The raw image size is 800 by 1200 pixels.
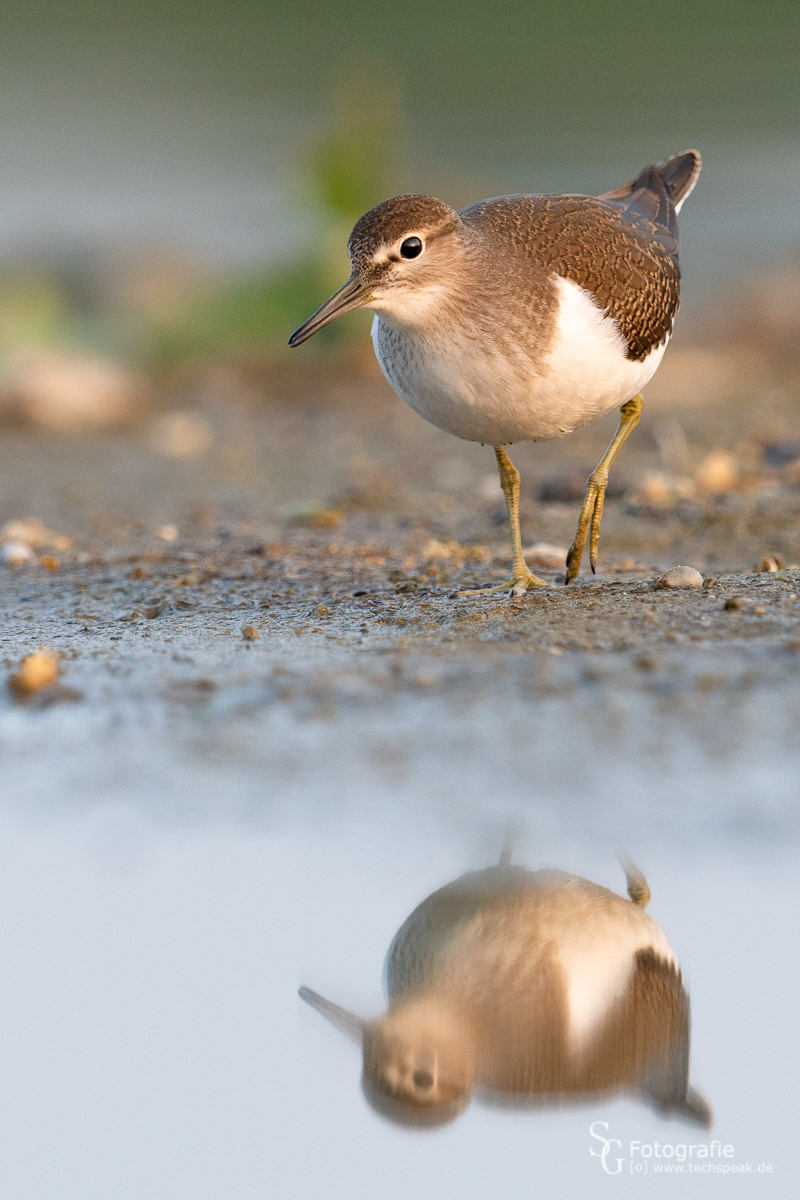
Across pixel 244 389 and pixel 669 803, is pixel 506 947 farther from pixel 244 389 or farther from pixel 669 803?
pixel 244 389

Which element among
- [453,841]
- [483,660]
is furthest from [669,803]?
[483,660]

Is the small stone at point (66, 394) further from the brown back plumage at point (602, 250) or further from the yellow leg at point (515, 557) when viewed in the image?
the brown back plumage at point (602, 250)

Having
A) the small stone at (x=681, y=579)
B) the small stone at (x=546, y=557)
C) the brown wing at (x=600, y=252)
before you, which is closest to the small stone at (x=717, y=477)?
the small stone at (x=546, y=557)

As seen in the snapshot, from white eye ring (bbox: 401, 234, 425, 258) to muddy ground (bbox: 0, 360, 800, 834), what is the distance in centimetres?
125

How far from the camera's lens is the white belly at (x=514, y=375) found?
466 centimetres

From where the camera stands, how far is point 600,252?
16.8ft

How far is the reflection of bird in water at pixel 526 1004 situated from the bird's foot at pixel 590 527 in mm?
2605

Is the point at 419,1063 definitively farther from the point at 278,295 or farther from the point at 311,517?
the point at 278,295

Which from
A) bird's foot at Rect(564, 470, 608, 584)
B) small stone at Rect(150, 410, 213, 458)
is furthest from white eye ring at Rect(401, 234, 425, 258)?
small stone at Rect(150, 410, 213, 458)

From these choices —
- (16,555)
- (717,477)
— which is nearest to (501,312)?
(16,555)

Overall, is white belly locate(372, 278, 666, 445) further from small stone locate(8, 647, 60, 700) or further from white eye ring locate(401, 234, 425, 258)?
small stone locate(8, 647, 60, 700)

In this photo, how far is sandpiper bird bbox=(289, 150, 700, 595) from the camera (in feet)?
15.3

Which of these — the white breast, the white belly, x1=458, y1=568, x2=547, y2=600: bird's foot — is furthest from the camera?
x1=458, y1=568, x2=547, y2=600: bird's foot

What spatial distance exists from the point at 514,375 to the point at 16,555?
288 cm
